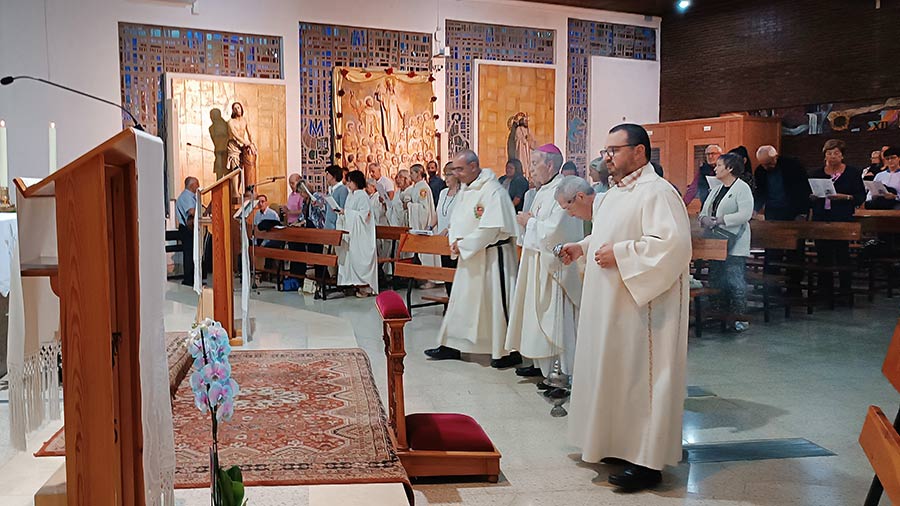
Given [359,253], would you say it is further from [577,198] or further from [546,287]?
[577,198]

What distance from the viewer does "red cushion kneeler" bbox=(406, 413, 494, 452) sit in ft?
13.5

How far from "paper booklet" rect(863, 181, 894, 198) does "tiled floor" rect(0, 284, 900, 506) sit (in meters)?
1.35

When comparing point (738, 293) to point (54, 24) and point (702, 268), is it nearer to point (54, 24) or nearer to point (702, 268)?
point (702, 268)

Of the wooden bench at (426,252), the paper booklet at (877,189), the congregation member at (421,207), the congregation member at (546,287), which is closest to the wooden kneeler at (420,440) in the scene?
the congregation member at (546,287)

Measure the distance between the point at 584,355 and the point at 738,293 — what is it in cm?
500

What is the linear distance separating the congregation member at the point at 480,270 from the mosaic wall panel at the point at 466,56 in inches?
295

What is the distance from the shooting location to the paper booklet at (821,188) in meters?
9.05

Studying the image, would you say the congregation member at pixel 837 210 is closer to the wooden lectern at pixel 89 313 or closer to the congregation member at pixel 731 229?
the congregation member at pixel 731 229

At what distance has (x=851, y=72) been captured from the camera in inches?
435

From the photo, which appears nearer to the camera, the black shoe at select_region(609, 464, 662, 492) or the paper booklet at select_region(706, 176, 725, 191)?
the black shoe at select_region(609, 464, 662, 492)

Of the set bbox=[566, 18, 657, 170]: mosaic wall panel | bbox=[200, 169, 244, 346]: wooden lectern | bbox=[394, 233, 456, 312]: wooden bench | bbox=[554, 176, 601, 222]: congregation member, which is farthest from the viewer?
bbox=[566, 18, 657, 170]: mosaic wall panel

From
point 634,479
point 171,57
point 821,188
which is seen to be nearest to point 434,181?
point 171,57

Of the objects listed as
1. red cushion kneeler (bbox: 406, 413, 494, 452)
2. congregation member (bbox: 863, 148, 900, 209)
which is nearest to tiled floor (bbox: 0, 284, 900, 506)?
red cushion kneeler (bbox: 406, 413, 494, 452)

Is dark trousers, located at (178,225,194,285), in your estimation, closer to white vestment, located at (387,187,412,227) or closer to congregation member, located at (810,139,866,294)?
white vestment, located at (387,187,412,227)
